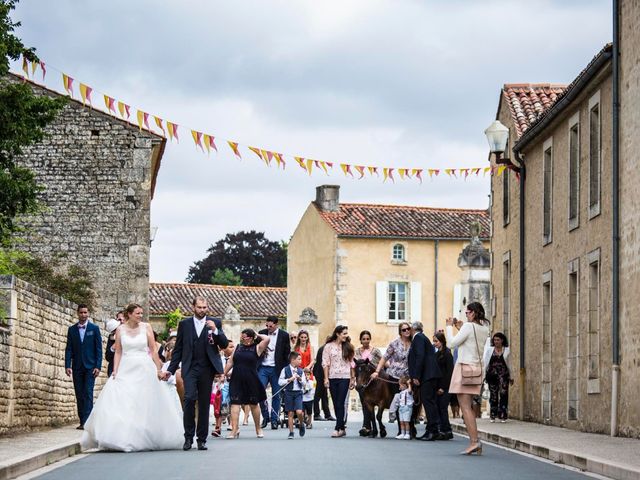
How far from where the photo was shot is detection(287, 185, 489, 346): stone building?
62.1 metres

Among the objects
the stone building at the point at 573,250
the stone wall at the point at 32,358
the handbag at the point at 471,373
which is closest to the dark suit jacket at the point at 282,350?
the stone wall at the point at 32,358

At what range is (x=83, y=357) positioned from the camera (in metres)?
21.9

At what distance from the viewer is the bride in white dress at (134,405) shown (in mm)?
17578

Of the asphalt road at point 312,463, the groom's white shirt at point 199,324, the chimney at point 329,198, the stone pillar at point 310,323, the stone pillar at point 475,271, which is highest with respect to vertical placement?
the chimney at point 329,198

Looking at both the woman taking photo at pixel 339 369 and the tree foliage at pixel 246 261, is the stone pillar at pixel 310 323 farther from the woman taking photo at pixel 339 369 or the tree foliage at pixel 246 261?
the tree foliage at pixel 246 261

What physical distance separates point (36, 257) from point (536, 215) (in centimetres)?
1388

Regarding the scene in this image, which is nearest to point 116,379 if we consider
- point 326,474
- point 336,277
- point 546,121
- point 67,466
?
point 67,466

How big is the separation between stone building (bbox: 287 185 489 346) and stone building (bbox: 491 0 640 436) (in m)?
28.6

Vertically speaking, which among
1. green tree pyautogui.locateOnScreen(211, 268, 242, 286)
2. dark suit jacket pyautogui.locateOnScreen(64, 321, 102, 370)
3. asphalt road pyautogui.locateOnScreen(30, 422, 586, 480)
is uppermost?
green tree pyautogui.locateOnScreen(211, 268, 242, 286)

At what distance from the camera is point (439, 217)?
65.4 meters

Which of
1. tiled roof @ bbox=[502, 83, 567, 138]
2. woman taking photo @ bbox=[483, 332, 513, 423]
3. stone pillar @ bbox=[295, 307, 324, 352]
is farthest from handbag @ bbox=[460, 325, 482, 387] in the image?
stone pillar @ bbox=[295, 307, 324, 352]

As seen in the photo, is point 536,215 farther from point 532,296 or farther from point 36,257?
point 36,257

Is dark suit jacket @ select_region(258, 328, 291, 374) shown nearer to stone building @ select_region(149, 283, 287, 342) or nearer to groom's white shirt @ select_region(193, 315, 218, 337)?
groom's white shirt @ select_region(193, 315, 218, 337)

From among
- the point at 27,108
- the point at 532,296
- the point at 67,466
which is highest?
the point at 27,108
